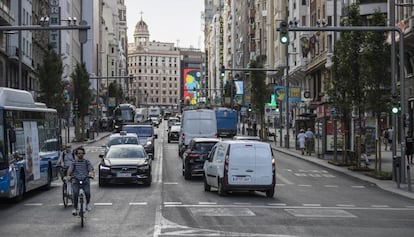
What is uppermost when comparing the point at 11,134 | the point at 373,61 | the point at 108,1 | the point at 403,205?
the point at 108,1

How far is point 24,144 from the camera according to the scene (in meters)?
21.4

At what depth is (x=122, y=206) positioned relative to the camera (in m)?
19.6

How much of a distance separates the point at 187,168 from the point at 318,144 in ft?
59.5

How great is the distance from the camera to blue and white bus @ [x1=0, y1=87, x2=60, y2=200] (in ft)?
63.6

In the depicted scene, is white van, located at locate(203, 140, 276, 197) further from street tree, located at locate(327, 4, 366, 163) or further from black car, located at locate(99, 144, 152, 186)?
street tree, located at locate(327, 4, 366, 163)

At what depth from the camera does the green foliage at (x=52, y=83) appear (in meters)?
59.4

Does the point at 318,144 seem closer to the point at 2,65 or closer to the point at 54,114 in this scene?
the point at 54,114

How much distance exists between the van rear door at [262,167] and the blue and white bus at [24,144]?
662cm

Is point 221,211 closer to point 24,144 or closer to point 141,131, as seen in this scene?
point 24,144

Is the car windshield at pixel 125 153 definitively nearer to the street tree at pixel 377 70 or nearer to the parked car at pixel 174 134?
the street tree at pixel 377 70

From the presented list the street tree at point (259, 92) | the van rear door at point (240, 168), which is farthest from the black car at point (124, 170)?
the street tree at point (259, 92)

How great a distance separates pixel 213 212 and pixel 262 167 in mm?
4353

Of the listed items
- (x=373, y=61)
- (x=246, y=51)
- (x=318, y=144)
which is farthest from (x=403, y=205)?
(x=246, y=51)

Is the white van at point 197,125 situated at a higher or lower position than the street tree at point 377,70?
lower
